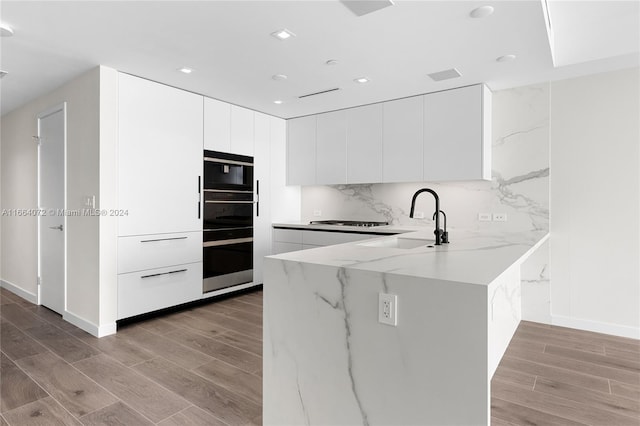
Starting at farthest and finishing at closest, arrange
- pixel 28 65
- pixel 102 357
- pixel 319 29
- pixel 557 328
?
pixel 557 328
pixel 28 65
pixel 102 357
pixel 319 29

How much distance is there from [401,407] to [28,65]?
3.90m

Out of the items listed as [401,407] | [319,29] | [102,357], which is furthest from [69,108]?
[401,407]

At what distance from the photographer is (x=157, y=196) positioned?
3.53 m


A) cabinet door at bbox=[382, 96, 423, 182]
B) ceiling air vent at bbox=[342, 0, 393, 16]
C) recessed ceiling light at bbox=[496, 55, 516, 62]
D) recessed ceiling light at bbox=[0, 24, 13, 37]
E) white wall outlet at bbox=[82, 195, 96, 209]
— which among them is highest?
recessed ceiling light at bbox=[0, 24, 13, 37]

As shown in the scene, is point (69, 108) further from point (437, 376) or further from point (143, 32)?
point (437, 376)

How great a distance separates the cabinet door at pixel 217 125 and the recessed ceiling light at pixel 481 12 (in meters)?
2.79

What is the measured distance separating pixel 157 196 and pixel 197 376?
1.85m

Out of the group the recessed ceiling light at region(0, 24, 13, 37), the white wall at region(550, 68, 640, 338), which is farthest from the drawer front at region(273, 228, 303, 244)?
the recessed ceiling light at region(0, 24, 13, 37)

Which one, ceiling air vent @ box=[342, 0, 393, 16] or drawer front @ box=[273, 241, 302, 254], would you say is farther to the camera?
drawer front @ box=[273, 241, 302, 254]

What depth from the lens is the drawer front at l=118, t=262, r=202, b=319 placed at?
3328 mm

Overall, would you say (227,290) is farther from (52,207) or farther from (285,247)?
(52,207)

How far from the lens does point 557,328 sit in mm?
3465

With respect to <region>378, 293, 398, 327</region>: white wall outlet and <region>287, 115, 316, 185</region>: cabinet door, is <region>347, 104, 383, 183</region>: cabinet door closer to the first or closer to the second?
<region>287, 115, 316, 185</region>: cabinet door

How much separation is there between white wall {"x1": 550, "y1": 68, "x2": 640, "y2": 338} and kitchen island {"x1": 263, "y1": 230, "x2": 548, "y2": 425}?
222cm
